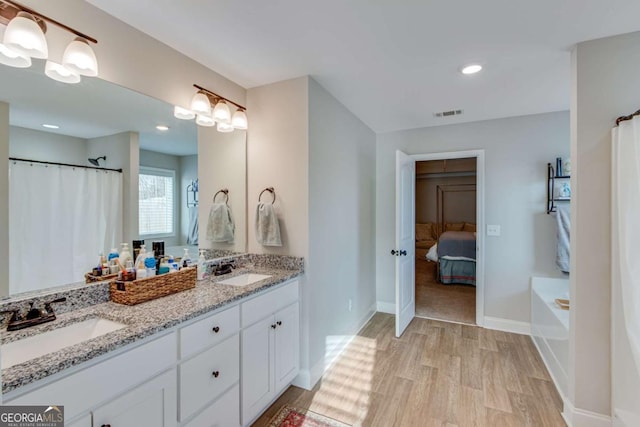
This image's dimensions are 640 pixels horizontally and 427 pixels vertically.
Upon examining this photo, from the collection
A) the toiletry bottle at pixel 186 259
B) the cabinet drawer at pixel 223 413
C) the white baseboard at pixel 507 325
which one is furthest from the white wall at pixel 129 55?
the white baseboard at pixel 507 325

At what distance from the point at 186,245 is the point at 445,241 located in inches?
172

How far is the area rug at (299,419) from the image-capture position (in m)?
1.83

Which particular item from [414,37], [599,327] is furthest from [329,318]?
[414,37]

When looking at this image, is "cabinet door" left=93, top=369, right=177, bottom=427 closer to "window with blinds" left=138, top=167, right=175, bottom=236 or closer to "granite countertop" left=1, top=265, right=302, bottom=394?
"granite countertop" left=1, top=265, right=302, bottom=394

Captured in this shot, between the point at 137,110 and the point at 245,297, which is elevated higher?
the point at 137,110

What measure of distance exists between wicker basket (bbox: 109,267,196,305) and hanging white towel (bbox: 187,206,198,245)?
48 cm

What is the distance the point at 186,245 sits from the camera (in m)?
2.13

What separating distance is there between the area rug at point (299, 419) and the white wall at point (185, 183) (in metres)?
1.37

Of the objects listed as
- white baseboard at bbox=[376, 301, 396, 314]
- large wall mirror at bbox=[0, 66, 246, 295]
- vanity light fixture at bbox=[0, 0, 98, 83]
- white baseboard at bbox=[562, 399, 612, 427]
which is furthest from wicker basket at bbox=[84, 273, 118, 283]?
white baseboard at bbox=[376, 301, 396, 314]

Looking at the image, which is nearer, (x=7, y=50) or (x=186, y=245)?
(x=7, y=50)

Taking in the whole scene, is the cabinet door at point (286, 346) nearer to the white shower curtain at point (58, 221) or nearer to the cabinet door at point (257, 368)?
the cabinet door at point (257, 368)

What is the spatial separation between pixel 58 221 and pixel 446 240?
5.13 meters

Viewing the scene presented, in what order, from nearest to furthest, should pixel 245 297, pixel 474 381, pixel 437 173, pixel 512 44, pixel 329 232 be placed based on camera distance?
pixel 245 297 < pixel 512 44 < pixel 474 381 < pixel 329 232 < pixel 437 173

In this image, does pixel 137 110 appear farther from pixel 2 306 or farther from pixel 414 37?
pixel 414 37
